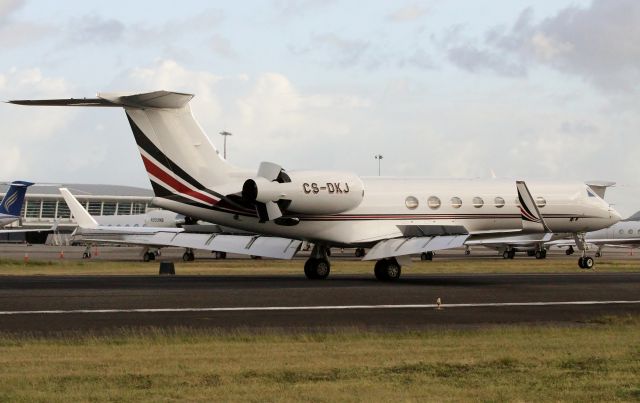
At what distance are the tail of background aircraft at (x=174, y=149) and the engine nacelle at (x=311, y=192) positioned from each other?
1389mm

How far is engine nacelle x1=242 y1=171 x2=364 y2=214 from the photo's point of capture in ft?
96.8

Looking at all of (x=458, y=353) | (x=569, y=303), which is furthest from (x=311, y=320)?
(x=569, y=303)

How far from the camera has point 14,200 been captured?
7775 cm

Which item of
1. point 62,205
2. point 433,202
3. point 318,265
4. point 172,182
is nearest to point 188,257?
point 318,265

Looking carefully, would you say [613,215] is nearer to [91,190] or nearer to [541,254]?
[541,254]

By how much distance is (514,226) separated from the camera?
3500 centimetres

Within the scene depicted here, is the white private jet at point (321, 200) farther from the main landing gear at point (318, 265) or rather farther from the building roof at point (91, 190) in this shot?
the building roof at point (91, 190)

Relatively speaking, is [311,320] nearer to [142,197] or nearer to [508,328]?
[508,328]

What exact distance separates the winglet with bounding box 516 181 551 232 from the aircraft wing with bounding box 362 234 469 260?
14.2 ft

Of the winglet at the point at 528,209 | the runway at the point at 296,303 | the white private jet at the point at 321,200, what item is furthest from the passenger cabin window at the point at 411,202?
the winglet at the point at 528,209

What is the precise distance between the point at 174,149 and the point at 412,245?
8246 millimetres

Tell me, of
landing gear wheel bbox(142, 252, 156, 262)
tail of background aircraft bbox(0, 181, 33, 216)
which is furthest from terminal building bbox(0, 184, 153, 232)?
landing gear wheel bbox(142, 252, 156, 262)

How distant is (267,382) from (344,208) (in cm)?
2106

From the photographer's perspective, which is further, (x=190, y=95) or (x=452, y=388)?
(x=190, y=95)
